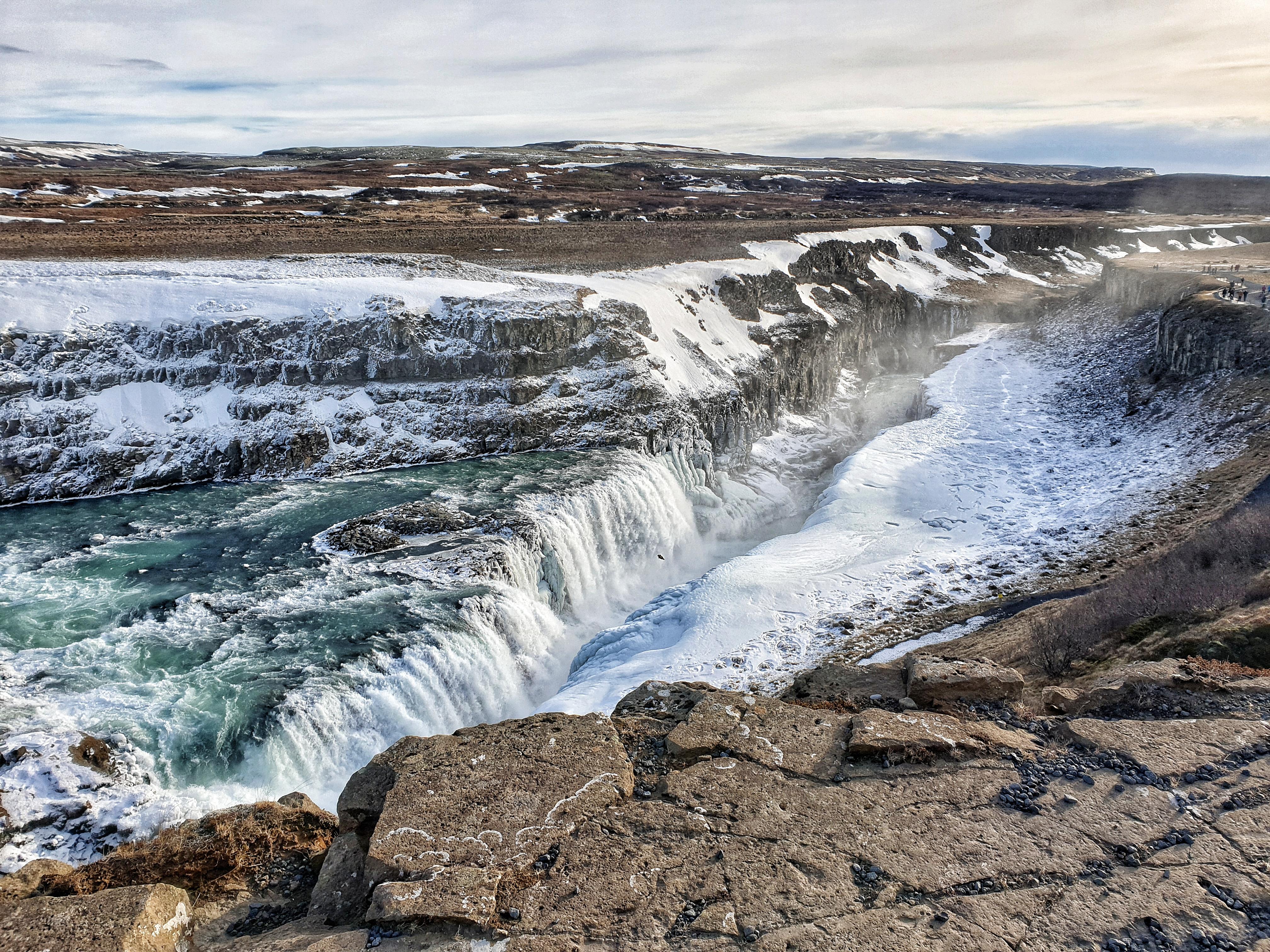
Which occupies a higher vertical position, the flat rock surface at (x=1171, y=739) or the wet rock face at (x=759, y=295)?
the wet rock face at (x=759, y=295)

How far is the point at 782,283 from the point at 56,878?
36982 millimetres

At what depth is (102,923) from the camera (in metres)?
6.21

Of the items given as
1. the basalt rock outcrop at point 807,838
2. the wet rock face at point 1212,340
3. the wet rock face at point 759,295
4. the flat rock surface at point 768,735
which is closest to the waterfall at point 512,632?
the basalt rock outcrop at point 807,838

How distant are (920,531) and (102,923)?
65.8ft

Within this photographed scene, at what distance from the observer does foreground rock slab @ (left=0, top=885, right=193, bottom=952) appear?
19.8ft

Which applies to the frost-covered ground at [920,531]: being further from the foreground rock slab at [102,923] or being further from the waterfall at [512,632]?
the foreground rock slab at [102,923]

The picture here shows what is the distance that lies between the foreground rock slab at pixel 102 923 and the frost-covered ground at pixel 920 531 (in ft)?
25.3

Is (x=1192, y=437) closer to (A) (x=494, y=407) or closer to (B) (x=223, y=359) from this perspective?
(A) (x=494, y=407)

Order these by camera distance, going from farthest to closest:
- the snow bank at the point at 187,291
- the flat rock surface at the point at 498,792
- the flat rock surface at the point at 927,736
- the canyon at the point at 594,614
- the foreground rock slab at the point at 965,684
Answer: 1. the snow bank at the point at 187,291
2. the foreground rock slab at the point at 965,684
3. the flat rock surface at the point at 927,736
4. the flat rock surface at the point at 498,792
5. the canyon at the point at 594,614

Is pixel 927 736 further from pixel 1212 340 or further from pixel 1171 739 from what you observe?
pixel 1212 340

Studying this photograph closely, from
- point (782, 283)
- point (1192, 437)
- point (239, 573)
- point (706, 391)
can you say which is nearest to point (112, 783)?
point (239, 573)

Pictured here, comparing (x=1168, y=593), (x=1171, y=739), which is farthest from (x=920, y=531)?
(x=1171, y=739)

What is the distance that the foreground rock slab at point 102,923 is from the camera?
6.05 metres

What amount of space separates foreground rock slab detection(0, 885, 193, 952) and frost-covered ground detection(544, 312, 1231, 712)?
770 cm
